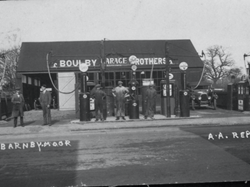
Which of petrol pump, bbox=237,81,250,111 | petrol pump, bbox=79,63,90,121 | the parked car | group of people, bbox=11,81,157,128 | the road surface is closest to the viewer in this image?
the road surface

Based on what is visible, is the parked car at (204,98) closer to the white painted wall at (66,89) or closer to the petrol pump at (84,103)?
the petrol pump at (84,103)

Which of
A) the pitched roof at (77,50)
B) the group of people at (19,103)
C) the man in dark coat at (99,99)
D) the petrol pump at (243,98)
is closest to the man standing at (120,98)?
the man in dark coat at (99,99)

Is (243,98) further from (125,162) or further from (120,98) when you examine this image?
(125,162)

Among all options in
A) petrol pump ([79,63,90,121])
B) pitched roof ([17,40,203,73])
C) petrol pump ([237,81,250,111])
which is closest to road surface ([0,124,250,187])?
petrol pump ([79,63,90,121])

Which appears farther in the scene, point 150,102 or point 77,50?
point 77,50

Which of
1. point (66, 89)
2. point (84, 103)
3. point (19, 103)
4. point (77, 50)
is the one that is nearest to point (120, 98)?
point (84, 103)

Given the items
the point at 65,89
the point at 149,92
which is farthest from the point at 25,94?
the point at 149,92

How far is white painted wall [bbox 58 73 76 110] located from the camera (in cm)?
2255

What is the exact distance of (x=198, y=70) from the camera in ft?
73.7

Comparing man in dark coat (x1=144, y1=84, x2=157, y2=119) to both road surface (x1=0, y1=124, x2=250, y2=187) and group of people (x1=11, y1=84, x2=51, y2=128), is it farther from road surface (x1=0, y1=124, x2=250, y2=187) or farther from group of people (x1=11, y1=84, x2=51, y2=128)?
road surface (x1=0, y1=124, x2=250, y2=187)

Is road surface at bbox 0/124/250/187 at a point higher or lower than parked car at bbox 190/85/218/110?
lower

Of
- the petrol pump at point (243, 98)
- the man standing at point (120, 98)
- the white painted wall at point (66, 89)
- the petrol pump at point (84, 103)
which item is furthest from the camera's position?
the white painted wall at point (66, 89)

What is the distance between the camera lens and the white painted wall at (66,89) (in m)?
22.5

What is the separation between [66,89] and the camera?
74.8ft
